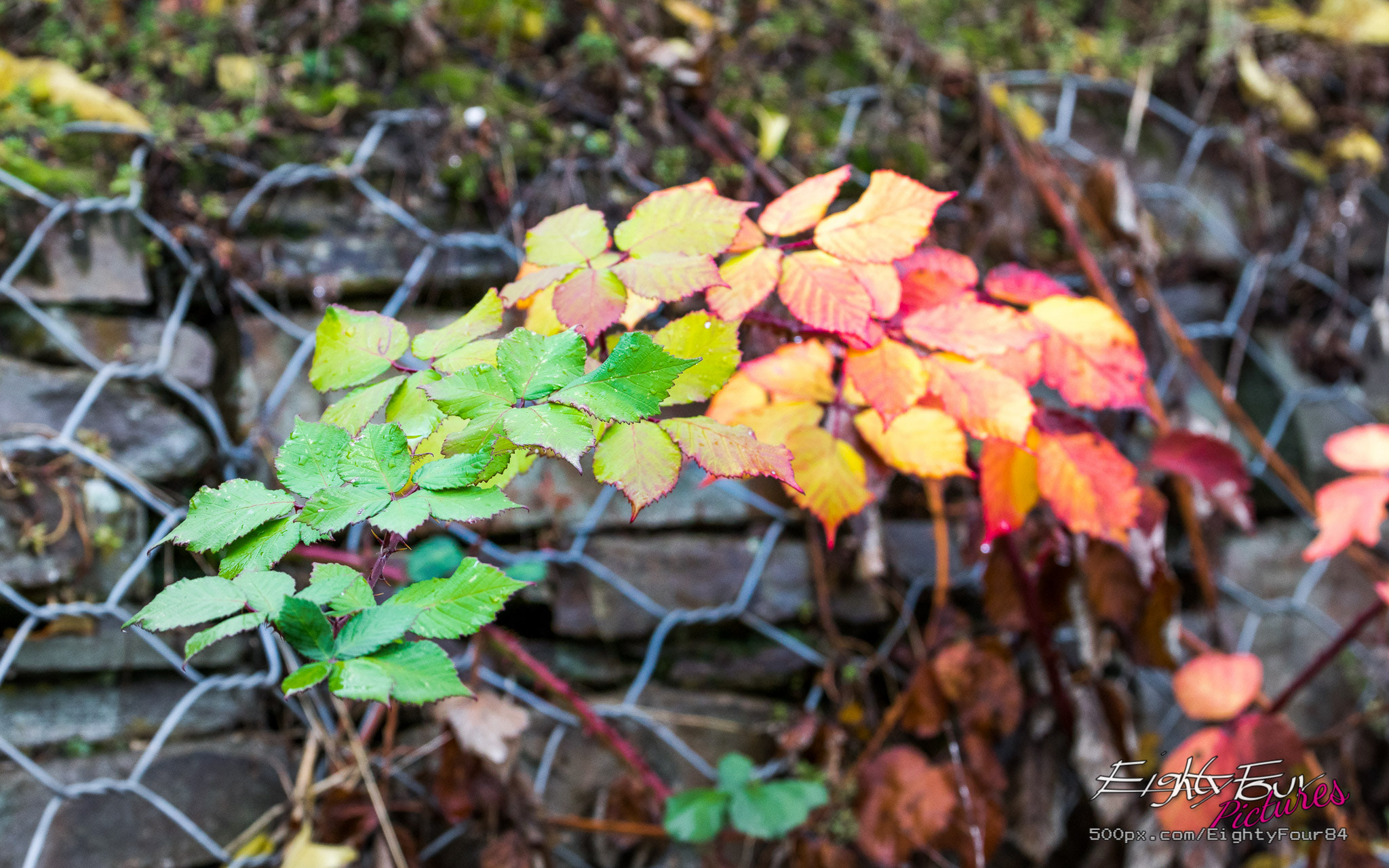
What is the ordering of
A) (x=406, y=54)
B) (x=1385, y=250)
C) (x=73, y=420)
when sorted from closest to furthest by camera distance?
1. (x=73, y=420)
2. (x=406, y=54)
3. (x=1385, y=250)

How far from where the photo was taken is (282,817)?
36.5 inches

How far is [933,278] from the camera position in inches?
30.1

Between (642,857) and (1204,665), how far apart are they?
713 mm

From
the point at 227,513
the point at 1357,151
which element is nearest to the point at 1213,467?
the point at 1357,151

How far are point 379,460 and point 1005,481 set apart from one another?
61 cm

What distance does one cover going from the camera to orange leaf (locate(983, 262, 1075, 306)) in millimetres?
807

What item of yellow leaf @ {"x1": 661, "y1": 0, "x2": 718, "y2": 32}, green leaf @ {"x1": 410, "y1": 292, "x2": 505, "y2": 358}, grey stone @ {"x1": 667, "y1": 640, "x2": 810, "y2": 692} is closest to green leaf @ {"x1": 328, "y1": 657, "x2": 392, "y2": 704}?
green leaf @ {"x1": 410, "y1": 292, "x2": 505, "y2": 358}

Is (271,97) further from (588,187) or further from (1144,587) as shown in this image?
(1144,587)

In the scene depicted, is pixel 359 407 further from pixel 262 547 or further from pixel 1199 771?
pixel 1199 771

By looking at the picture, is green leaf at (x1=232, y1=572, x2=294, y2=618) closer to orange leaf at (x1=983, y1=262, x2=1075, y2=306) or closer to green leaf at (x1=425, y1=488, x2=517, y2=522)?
green leaf at (x1=425, y1=488, x2=517, y2=522)

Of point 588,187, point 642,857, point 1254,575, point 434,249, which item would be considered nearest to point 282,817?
point 642,857

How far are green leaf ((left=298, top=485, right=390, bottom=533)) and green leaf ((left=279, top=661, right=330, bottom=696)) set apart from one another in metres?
0.06

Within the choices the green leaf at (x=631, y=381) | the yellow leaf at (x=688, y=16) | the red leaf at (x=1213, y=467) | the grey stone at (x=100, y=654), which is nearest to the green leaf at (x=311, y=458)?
the green leaf at (x=631, y=381)

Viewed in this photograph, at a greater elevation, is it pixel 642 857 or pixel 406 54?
pixel 406 54
